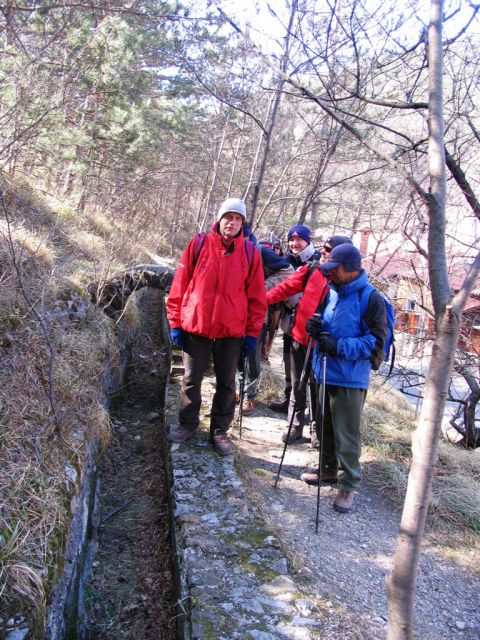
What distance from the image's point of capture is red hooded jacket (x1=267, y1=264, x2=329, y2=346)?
4.24 m

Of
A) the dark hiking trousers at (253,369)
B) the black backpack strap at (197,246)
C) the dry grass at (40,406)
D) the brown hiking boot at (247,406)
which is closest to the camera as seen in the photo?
the dry grass at (40,406)

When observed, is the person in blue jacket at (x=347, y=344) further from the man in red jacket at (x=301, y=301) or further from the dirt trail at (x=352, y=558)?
the dirt trail at (x=352, y=558)

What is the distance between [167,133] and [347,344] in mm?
13510

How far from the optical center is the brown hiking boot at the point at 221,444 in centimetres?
413

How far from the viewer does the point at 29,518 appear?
2.54 metres

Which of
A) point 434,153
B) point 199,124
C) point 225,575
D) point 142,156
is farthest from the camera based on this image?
point 199,124

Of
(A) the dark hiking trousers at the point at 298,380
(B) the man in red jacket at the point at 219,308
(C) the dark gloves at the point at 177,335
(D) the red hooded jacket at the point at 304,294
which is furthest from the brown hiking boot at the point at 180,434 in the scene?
(D) the red hooded jacket at the point at 304,294

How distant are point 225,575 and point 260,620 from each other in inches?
15.0

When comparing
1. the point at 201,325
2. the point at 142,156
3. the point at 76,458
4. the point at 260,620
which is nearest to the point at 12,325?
the point at 76,458

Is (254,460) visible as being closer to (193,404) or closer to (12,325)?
(193,404)

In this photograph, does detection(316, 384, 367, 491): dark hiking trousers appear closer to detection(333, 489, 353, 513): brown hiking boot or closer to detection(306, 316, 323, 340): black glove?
detection(333, 489, 353, 513): brown hiking boot

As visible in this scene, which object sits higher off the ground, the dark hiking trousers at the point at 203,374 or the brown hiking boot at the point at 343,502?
the dark hiking trousers at the point at 203,374

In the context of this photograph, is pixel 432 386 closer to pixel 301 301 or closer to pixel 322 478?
pixel 301 301

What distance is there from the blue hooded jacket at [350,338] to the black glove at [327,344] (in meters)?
0.04
